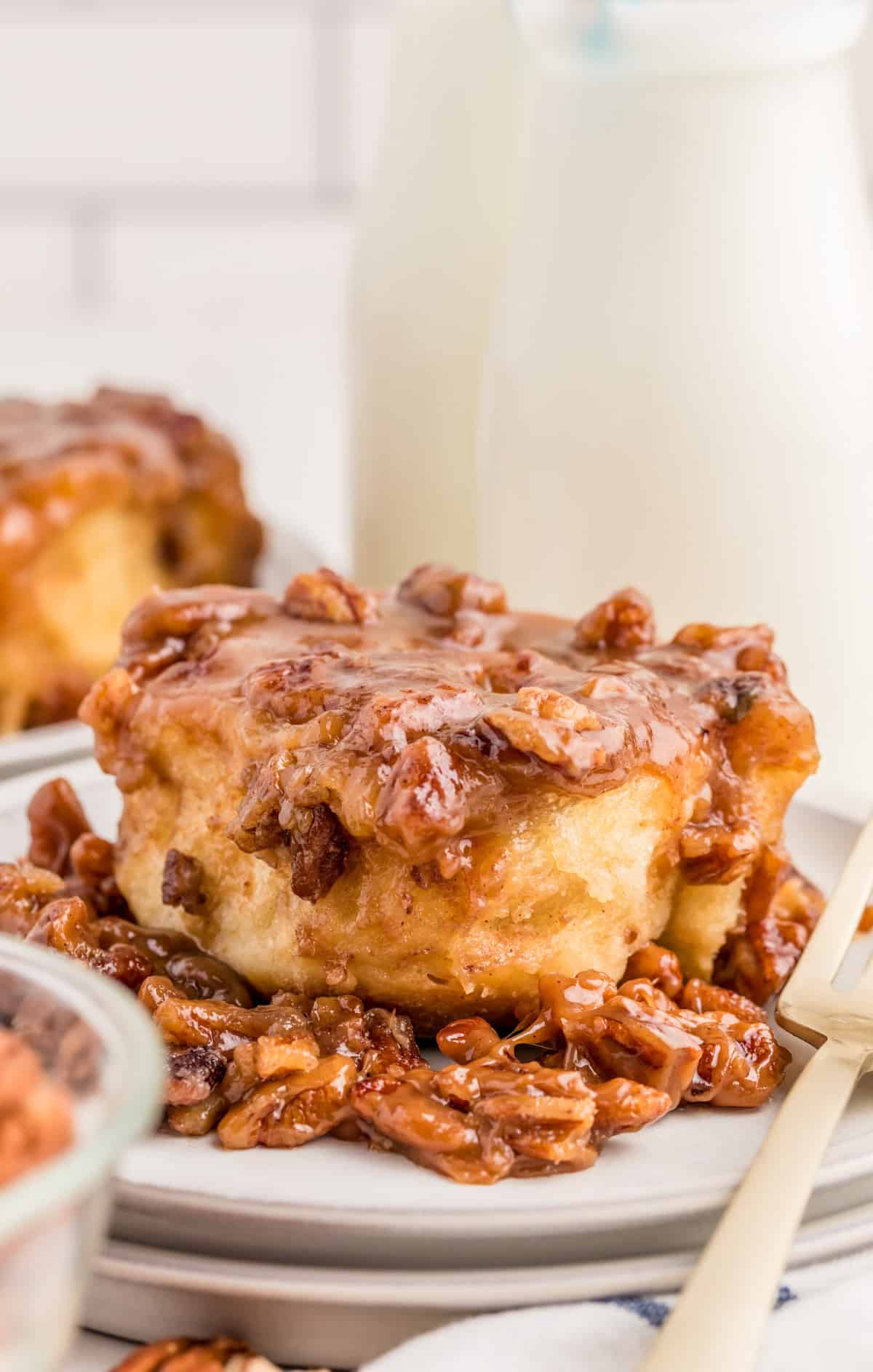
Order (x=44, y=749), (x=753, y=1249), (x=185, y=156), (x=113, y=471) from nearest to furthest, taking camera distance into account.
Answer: (x=753, y=1249)
(x=44, y=749)
(x=113, y=471)
(x=185, y=156)

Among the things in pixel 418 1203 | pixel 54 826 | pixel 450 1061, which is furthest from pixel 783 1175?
pixel 54 826

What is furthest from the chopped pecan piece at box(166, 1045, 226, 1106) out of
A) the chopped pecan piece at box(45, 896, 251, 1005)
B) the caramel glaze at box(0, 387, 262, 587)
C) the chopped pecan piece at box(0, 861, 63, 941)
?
the caramel glaze at box(0, 387, 262, 587)

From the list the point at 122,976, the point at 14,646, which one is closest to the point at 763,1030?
the point at 122,976

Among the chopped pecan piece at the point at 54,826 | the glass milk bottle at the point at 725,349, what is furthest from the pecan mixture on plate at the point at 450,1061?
the glass milk bottle at the point at 725,349

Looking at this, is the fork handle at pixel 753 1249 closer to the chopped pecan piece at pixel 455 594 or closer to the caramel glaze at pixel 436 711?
the caramel glaze at pixel 436 711

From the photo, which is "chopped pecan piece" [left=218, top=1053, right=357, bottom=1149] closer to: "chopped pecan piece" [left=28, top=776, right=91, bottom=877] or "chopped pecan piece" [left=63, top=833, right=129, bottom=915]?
"chopped pecan piece" [left=63, top=833, right=129, bottom=915]

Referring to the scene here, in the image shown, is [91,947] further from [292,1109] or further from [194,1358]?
[194,1358]
